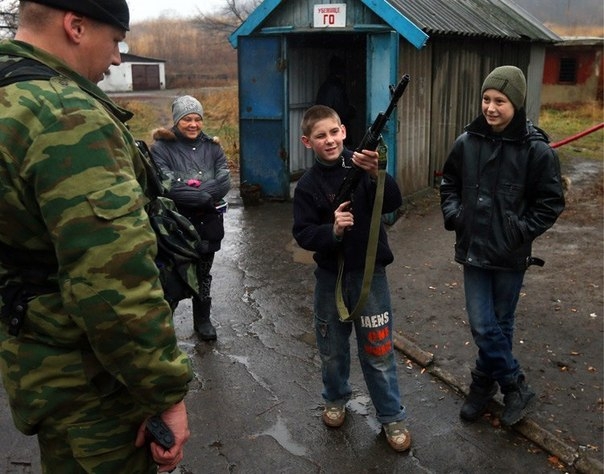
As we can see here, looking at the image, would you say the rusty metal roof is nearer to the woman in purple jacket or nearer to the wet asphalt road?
the woman in purple jacket

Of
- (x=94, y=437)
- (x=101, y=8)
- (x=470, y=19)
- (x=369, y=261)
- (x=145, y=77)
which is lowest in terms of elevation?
(x=94, y=437)

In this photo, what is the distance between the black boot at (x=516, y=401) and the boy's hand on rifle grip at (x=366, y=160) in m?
1.59

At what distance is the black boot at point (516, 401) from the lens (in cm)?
359

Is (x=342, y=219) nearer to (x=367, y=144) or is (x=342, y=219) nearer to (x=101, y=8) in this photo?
(x=367, y=144)

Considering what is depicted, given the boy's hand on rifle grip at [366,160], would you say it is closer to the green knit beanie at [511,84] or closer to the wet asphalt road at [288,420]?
the green knit beanie at [511,84]

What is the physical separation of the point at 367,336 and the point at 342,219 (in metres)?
0.72

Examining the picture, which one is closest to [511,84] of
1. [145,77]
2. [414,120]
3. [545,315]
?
[545,315]

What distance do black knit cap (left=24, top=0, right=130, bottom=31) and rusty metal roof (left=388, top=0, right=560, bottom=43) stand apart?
20.5 feet

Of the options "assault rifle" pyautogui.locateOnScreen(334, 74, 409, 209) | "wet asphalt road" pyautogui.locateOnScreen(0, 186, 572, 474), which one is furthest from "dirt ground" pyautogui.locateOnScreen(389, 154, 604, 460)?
"assault rifle" pyautogui.locateOnScreen(334, 74, 409, 209)

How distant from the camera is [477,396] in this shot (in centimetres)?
374

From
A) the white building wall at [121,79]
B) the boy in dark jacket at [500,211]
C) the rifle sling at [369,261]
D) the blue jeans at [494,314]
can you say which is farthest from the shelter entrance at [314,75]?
the white building wall at [121,79]

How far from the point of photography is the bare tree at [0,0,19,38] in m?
8.79

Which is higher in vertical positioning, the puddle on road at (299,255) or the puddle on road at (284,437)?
the puddle on road at (299,255)

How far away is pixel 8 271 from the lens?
1.80 m
